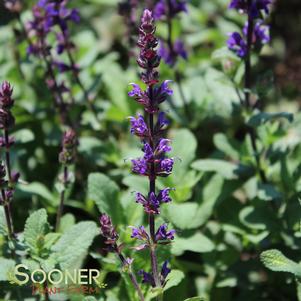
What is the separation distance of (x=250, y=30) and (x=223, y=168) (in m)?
1.18

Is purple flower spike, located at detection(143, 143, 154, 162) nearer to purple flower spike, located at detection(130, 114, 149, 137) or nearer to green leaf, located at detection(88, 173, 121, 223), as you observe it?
purple flower spike, located at detection(130, 114, 149, 137)

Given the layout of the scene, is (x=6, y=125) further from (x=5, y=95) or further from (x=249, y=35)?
(x=249, y=35)

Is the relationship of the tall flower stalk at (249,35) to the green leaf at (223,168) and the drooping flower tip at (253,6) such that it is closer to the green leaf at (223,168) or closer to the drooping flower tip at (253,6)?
the drooping flower tip at (253,6)

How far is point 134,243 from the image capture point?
4.06m

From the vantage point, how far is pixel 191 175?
449cm

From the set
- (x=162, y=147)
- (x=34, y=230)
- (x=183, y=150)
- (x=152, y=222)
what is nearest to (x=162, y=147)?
(x=162, y=147)

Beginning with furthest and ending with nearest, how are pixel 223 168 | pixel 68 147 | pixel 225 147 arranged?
pixel 225 147
pixel 223 168
pixel 68 147

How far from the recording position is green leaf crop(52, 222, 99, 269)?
350 centimetres

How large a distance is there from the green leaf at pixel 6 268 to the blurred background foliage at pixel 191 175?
0.99 feet

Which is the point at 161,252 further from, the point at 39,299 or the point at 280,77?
the point at 280,77

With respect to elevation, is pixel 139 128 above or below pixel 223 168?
above

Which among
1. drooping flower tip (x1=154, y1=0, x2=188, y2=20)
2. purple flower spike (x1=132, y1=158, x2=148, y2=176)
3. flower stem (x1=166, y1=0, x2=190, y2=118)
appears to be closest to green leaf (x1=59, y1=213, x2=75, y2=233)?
purple flower spike (x1=132, y1=158, x2=148, y2=176)

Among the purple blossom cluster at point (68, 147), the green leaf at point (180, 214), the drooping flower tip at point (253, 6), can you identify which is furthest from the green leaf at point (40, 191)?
the drooping flower tip at point (253, 6)

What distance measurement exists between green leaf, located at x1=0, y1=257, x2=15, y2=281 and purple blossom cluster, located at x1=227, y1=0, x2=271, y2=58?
239 centimetres
